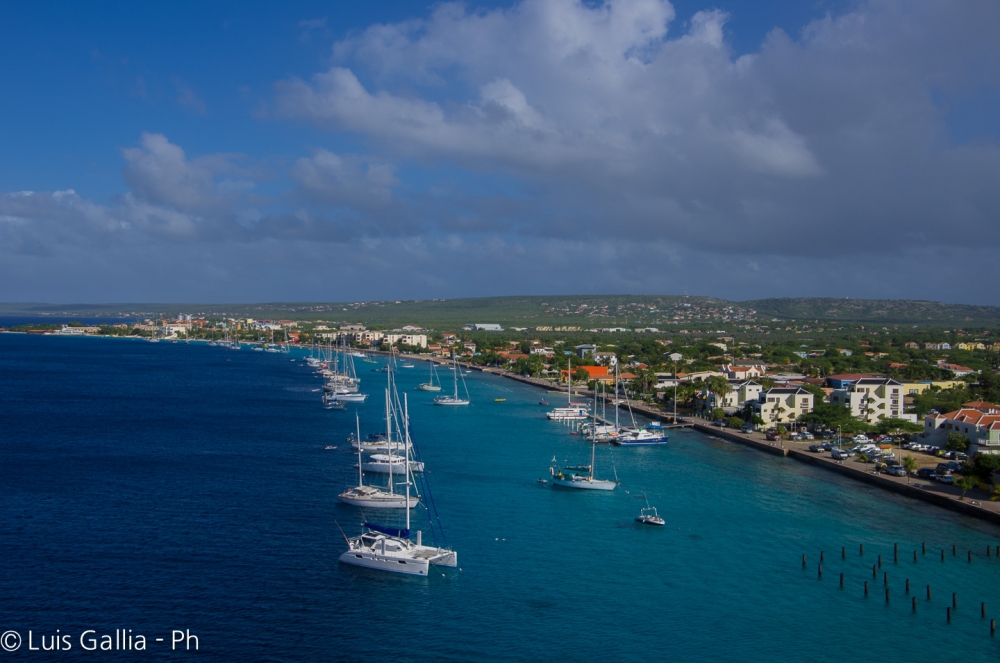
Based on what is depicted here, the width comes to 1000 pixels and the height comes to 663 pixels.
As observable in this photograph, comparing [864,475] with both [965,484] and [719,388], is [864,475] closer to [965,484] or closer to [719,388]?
[965,484]

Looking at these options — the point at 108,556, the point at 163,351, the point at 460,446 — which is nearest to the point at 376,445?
the point at 460,446

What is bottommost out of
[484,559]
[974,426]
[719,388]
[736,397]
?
[484,559]

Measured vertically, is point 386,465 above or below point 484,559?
above

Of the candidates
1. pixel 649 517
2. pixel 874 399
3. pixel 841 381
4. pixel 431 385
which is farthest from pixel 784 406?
pixel 431 385

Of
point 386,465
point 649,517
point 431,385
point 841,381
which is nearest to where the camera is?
point 649,517

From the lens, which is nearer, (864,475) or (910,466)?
(910,466)

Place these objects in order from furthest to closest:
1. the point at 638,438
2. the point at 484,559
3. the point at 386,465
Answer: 1. the point at 638,438
2. the point at 386,465
3. the point at 484,559

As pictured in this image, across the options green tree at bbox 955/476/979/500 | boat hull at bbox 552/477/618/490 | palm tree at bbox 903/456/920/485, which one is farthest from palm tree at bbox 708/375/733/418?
boat hull at bbox 552/477/618/490
